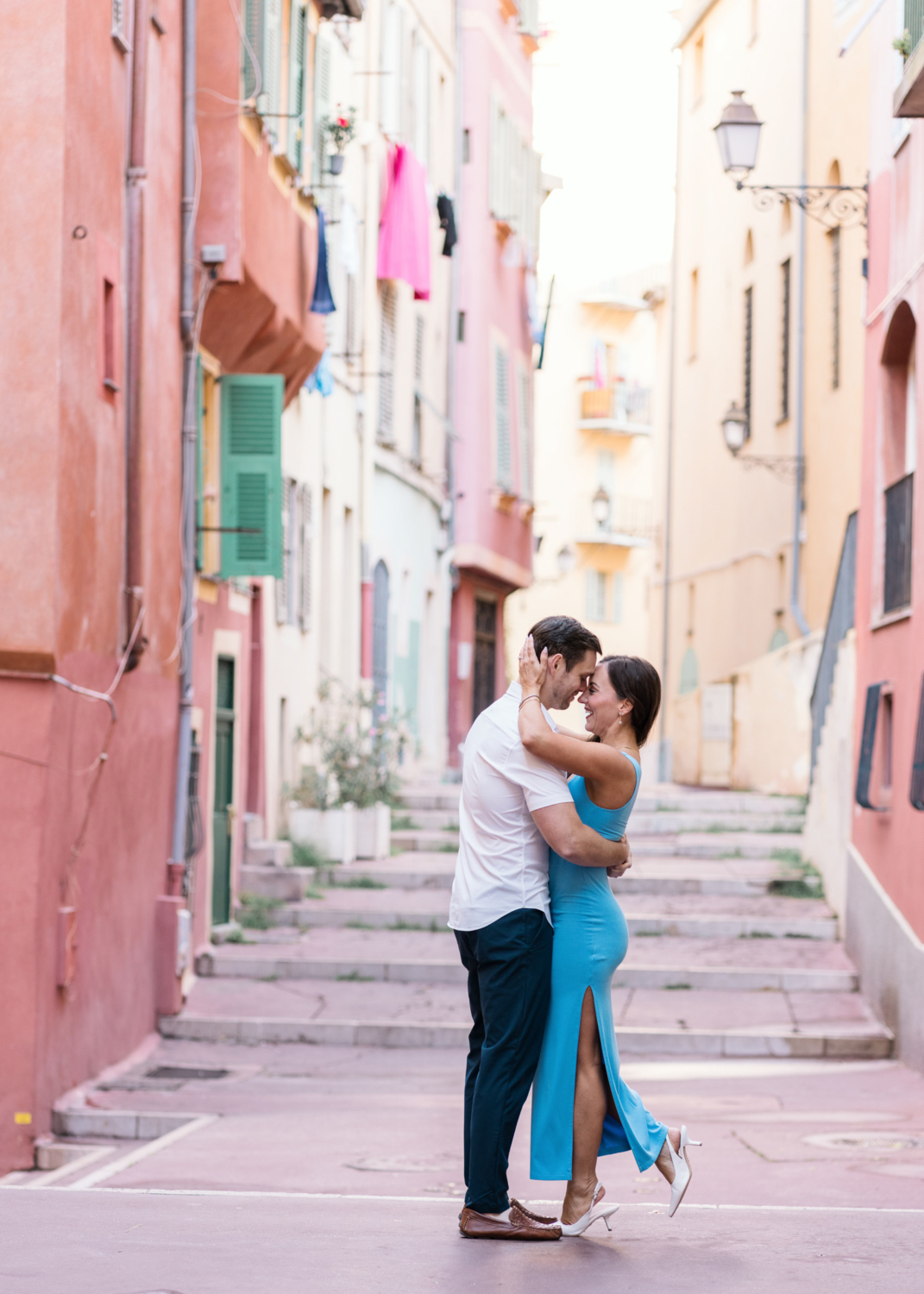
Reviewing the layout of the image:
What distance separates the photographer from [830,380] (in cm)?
2464

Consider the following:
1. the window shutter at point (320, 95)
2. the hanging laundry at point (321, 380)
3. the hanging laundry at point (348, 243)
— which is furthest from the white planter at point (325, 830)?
the window shutter at point (320, 95)

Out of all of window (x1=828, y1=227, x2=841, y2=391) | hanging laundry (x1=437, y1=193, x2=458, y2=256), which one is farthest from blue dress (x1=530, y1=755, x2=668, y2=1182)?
hanging laundry (x1=437, y1=193, x2=458, y2=256)

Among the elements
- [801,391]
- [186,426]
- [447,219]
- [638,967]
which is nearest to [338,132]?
[186,426]

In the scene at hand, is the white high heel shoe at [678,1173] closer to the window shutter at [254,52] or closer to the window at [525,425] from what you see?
the window shutter at [254,52]

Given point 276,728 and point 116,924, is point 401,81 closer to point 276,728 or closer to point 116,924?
point 276,728

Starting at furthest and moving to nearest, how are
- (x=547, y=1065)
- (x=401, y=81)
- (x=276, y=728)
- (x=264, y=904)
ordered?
(x=401, y=81) → (x=276, y=728) → (x=264, y=904) → (x=547, y=1065)

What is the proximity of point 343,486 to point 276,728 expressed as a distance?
12.5ft

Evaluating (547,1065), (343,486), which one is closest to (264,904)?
(343,486)

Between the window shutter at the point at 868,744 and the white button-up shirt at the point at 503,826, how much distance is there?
335 inches

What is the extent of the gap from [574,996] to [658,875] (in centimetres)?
1189

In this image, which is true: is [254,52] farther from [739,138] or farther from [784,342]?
[784,342]

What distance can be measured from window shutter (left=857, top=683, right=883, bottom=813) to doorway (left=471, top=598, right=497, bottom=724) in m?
→ 17.6

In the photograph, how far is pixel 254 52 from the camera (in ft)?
45.9

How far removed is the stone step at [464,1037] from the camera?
12.6 metres
